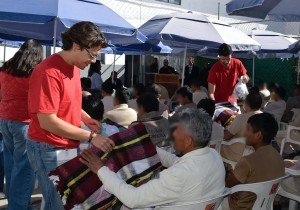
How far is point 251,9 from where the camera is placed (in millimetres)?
4938

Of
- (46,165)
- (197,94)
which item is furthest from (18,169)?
(197,94)

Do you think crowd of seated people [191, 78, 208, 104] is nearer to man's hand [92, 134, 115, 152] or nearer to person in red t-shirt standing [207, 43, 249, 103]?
person in red t-shirt standing [207, 43, 249, 103]

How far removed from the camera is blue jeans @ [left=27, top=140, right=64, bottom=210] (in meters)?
3.03

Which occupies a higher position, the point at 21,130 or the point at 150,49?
the point at 150,49

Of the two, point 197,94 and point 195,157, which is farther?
point 197,94

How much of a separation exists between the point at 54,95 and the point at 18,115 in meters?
1.45

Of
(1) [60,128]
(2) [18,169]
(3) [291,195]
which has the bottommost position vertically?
(3) [291,195]

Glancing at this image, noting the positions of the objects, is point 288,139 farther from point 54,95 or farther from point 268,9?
point 54,95

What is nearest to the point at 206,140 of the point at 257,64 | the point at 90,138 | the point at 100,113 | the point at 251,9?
the point at 90,138

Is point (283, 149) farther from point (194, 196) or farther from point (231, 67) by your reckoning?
point (194, 196)

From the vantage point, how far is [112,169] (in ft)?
8.40

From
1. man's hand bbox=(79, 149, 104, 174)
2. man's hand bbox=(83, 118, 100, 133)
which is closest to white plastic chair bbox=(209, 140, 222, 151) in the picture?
man's hand bbox=(83, 118, 100, 133)

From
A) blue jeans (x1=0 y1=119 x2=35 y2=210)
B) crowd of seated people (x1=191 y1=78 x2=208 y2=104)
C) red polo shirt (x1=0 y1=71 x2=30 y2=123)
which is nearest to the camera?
blue jeans (x1=0 y1=119 x2=35 y2=210)

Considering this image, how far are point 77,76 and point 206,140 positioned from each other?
3.66ft
